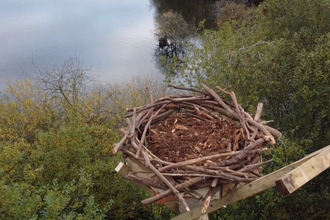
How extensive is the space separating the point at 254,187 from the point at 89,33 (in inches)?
862

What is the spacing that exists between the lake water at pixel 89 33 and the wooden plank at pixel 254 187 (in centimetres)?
1622

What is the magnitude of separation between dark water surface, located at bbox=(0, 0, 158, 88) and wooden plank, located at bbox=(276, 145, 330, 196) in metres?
16.8

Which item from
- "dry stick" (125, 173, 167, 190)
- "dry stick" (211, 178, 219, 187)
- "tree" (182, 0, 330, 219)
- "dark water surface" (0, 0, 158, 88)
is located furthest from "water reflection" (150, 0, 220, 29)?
"dry stick" (211, 178, 219, 187)

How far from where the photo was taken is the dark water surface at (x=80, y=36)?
19.8 meters

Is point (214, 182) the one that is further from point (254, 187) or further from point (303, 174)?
point (303, 174)

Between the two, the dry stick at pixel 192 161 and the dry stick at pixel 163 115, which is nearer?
the dry stick at pixel 192 161

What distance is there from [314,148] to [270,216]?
1.42 meters

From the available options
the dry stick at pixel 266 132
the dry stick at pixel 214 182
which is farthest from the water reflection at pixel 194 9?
the dry stick at pixel 214 182

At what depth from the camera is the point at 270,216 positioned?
22.9 ft

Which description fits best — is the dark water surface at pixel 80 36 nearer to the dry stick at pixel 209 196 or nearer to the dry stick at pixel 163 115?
the dry stick at pixel 163 115

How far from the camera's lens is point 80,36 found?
22.8 m

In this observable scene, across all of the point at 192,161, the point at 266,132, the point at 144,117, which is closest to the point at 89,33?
the point at 144,117

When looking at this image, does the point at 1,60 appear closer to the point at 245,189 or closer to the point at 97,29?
the point at 97,29

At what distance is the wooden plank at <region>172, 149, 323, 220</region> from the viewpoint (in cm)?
242
